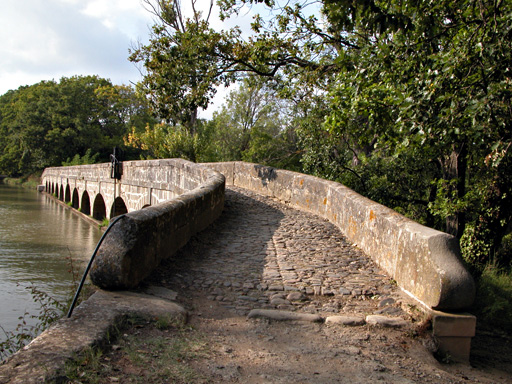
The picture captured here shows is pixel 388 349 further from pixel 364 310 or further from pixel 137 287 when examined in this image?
pixel 137 287

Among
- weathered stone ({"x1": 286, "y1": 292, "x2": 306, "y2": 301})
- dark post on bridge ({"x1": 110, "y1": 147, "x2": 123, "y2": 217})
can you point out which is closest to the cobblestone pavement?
weathered stone ({"x1": 286, "y1": 292, "x2": 306, "y2": 301})

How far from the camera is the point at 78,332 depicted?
2.59 m

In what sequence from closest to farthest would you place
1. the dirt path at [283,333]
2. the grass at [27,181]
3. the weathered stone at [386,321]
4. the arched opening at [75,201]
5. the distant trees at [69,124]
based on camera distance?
the dirt path at [283,333]
the weathered stone at [386,321]
the arched opening at [75,201]
the distant trees at [69,124]
the grass at [27,181]

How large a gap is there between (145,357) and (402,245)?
256 cm

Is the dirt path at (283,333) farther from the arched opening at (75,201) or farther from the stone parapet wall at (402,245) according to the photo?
the arched opening at (75,201)

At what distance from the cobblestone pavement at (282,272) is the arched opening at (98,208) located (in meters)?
14.2

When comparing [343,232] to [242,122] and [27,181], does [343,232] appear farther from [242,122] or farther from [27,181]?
[27,181]

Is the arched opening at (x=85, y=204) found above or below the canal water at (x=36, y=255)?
above

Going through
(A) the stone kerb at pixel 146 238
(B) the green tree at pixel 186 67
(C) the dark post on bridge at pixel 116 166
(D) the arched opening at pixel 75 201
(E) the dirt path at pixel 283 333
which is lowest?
(D) the arched opening at pixel 75 201

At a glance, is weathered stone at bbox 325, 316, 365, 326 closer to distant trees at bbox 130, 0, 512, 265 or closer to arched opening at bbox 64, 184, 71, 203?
distant trees at bbox 130, 0, 512, 265

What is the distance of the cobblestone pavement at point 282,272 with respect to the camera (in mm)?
3852

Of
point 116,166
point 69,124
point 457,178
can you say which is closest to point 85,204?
point 116,166

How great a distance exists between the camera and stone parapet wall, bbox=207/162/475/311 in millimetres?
3213

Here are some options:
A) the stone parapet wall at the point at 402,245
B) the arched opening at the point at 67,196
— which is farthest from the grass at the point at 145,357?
the arched opening at the point at 67,196
